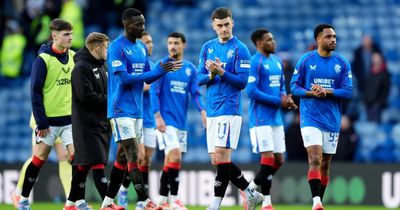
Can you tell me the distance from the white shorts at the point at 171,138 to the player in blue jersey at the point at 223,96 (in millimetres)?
2002

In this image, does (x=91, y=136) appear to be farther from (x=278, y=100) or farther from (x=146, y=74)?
(x=278, y=100)

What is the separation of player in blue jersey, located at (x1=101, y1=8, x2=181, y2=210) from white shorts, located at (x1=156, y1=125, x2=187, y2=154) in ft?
6.77

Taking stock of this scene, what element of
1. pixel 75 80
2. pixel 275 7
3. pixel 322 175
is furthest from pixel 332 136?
pixel 275 7

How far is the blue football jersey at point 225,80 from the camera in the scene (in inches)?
495

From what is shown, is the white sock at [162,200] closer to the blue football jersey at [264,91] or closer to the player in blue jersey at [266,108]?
the player in blue jersey at [266,108]

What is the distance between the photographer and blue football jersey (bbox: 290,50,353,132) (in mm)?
12957

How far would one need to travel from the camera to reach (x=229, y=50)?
1266cm

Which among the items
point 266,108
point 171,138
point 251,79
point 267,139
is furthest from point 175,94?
point 267,139

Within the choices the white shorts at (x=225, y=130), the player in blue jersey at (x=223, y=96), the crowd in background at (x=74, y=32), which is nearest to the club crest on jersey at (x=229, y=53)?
the player in blue jersey at (x=223, y=96)

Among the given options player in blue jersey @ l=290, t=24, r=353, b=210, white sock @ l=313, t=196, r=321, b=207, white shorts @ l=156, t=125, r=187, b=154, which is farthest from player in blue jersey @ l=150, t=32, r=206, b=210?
white sock @ l=313, t=196, r=321, b=207

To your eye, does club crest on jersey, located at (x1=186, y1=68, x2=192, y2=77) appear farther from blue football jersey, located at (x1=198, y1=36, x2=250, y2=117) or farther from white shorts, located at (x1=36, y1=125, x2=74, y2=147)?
white shorts, located at (x1=36, y1=125, x2=74, y2=147)

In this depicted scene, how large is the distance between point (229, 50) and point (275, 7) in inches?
443

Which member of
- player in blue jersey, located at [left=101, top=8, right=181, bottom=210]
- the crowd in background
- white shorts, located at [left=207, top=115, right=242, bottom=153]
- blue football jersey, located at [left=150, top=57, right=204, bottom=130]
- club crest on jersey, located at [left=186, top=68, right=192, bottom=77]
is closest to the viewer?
player in blue jersey, located at [left=101, top=8, right=181, bottom=210]

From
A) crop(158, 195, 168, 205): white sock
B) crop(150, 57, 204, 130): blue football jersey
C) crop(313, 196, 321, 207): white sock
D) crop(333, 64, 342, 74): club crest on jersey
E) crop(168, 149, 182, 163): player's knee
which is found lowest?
crop(158, 195, 168, 205): white sock
